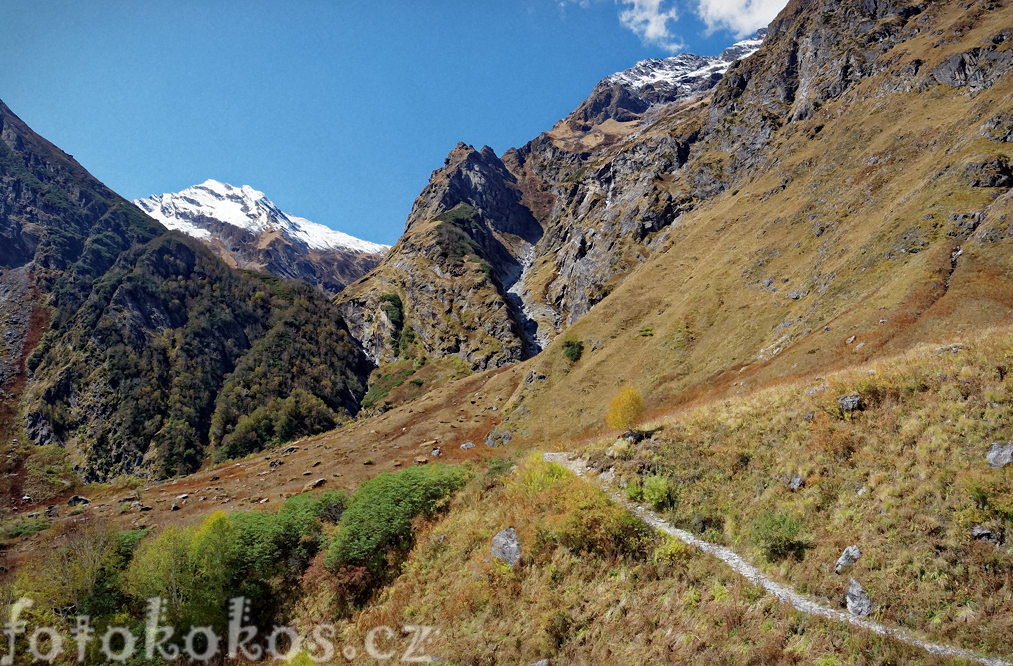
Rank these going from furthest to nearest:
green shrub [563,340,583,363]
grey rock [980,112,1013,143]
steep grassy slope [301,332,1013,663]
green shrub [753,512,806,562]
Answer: green shrub [563,340,583,363] → grey rock [980,112,1013,143] → green shrub [753,512,806,562] → steep grassy slope [301,332,1013,663]

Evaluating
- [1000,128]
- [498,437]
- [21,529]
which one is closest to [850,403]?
[498,437]

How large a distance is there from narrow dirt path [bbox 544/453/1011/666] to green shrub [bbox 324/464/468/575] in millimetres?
9742

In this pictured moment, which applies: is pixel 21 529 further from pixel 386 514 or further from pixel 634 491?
pixel 634 491

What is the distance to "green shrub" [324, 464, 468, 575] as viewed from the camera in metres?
22.8

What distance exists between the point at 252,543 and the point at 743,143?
7251 inches

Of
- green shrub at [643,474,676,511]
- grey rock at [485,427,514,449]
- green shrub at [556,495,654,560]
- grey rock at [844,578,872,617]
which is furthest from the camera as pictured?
grey rock at [485,427,514,449]

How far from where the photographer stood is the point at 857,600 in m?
11.1

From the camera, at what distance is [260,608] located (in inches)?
Answer: 949

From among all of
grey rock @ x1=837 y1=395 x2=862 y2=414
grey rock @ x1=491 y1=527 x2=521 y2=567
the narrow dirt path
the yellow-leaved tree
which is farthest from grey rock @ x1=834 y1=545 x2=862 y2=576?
the yellow-leaved tree

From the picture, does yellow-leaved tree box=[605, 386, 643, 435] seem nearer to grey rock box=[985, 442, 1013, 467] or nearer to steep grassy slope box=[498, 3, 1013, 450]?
steep grassy slope box=[498, 3, 1013, 450]

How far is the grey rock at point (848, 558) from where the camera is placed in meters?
12.2

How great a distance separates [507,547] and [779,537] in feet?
32.4

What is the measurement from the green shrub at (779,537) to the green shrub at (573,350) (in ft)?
218

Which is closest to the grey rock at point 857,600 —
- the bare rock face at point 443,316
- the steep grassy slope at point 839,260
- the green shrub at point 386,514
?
the green shrub at point 386,514
